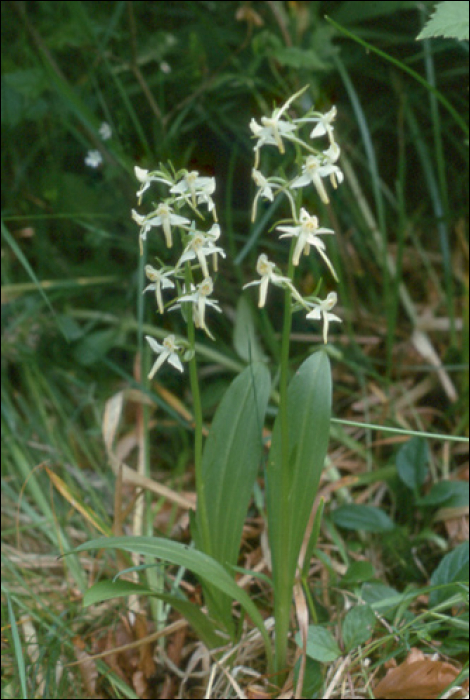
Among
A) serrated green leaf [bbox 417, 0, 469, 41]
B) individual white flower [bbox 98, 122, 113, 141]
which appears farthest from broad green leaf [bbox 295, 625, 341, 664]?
individual white flower [bbox 98, 122, 113, 141]

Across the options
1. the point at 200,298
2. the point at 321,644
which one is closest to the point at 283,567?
the point at 321,644

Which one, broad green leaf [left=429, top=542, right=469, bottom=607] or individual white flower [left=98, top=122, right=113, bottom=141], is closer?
broad green leaf [left=429, top=542, right=469, bottom=607]

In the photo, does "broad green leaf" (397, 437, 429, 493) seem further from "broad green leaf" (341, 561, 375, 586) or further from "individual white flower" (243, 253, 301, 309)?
"individual white flower" (243, 253, 301, 309)

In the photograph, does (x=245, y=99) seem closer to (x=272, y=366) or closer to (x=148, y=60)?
(x=148, y=60)

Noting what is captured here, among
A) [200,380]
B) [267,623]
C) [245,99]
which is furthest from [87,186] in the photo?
[267,623]

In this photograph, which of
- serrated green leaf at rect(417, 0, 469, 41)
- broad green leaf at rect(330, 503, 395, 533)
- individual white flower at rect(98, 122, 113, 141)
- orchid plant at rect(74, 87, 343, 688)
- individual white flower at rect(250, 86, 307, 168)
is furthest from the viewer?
individual white flower at rect(98, 122, 113, 141)

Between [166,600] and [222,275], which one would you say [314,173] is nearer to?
[166,600]
